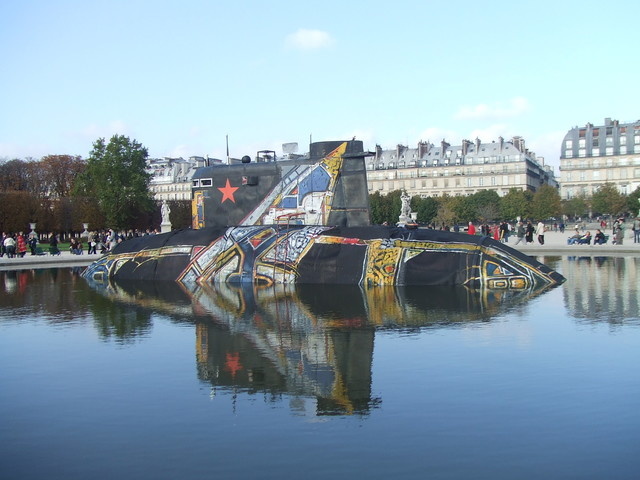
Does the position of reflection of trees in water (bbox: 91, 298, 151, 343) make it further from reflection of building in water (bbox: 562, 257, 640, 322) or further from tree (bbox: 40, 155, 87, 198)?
tree (bbox: 40, 155, 87, 198)

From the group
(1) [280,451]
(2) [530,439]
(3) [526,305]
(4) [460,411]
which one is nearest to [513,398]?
(4) [460,411]

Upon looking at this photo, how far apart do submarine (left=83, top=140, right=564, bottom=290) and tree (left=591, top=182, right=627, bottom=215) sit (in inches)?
4063

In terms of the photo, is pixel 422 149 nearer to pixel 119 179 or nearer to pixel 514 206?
pixel 514 206

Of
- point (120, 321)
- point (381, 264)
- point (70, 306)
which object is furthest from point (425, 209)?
point (120, 321)

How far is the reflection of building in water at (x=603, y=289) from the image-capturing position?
17.8 metres

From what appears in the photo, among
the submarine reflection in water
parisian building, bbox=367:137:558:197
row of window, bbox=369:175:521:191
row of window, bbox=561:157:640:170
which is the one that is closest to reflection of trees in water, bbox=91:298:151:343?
the submarine reflection in water

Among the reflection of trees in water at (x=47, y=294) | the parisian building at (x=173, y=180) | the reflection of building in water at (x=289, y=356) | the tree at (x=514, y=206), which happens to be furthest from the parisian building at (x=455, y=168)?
the reflection of building in water at (x=289, y=356)

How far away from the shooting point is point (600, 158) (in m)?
142

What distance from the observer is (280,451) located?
793 cm

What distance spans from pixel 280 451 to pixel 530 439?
9.16ft

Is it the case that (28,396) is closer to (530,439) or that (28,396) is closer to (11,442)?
(11,442)

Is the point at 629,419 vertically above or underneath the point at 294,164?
underneath

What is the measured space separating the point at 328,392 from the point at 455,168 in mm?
139533

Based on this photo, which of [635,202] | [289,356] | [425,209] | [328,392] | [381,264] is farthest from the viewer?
[425,209]
